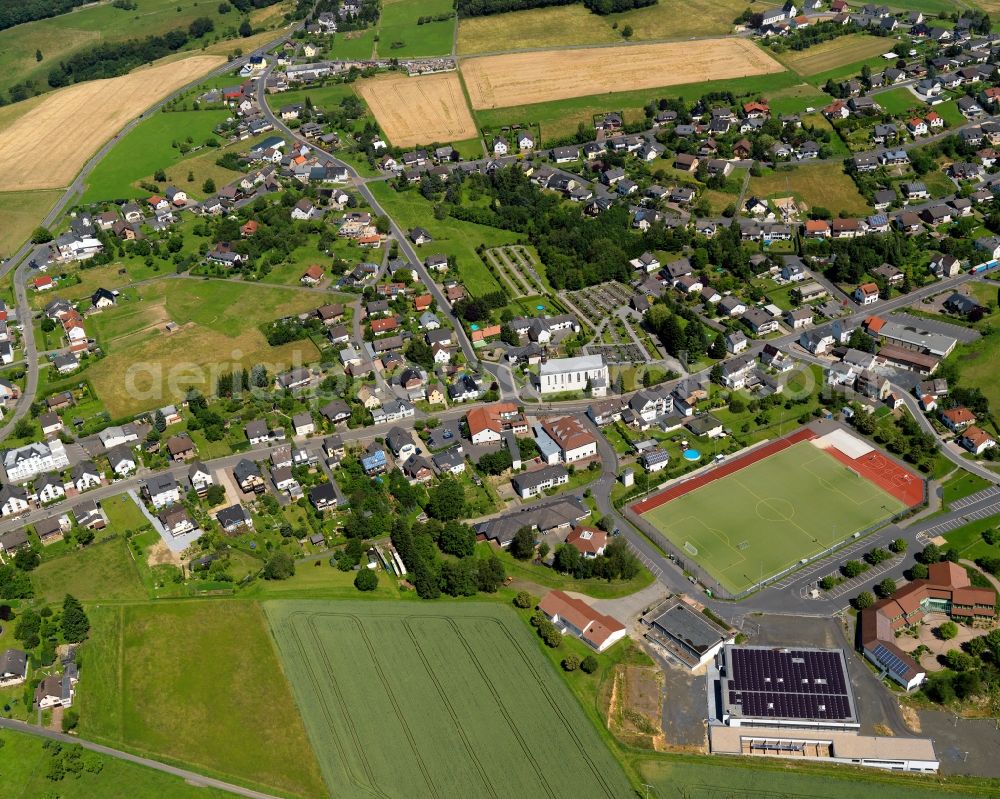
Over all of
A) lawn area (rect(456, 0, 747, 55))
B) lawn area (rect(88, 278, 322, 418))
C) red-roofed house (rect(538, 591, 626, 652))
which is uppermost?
lawn area (rect(456, 0, 747, 55))

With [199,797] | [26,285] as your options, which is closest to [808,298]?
[199,797]

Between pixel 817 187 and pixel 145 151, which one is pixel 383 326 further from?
pixel 145 151

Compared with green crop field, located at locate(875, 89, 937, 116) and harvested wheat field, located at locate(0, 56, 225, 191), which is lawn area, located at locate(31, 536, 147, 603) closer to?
harvested wheat field, located at locate(0, 56, 225, 191)

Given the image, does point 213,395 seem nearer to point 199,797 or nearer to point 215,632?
point 215,632

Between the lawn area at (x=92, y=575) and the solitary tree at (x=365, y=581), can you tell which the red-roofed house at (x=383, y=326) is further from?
the solitary tree at (x=365, y=581)

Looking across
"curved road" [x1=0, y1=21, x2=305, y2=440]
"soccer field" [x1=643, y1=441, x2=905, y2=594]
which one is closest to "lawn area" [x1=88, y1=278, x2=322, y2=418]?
"curved road" [x1=0, y1=21, x2=305, y2=440]

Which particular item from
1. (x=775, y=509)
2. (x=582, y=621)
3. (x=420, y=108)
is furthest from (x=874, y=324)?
(x=420, y=108)
